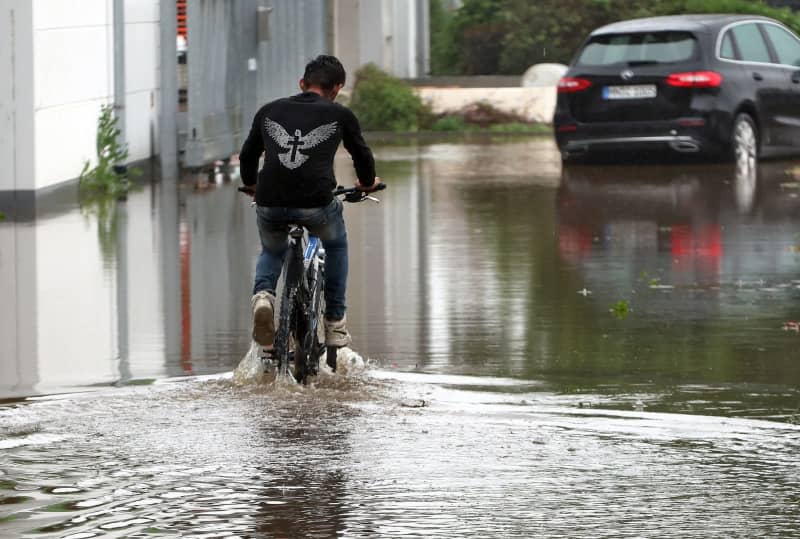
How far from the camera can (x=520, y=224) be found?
57.1ft

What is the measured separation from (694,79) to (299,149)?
44.7 feet

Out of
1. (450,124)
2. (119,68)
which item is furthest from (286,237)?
(450,124)

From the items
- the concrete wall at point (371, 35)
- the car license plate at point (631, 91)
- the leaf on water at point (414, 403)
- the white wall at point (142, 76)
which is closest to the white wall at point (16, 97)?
the white wall at point (142, 76)

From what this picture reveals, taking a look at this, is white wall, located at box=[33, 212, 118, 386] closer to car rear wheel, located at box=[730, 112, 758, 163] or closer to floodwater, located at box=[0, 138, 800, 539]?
floodwater, located at box=[0, 138, 800, 539]

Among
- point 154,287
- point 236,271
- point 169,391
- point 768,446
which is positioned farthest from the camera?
point 236,271

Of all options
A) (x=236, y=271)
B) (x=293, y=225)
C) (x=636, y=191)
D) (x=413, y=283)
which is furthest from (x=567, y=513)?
(x=636, y=191)

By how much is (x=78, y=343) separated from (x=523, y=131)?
19.9 metres

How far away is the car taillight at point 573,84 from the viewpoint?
23.0 meters

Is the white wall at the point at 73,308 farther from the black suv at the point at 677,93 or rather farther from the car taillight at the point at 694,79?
the car taillight at the point at 694,79

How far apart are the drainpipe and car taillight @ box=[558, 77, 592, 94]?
4782mm

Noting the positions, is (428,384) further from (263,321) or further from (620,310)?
(620,310)

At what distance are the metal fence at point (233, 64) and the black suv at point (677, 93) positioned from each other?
12.7 ft

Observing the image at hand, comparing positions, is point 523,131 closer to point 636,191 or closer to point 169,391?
point 636,191

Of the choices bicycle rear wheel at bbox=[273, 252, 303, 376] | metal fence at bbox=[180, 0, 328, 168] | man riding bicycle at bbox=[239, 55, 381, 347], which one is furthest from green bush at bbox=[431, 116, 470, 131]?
bicycle rear wheel at bbox=[273, 252, 303, 376]
